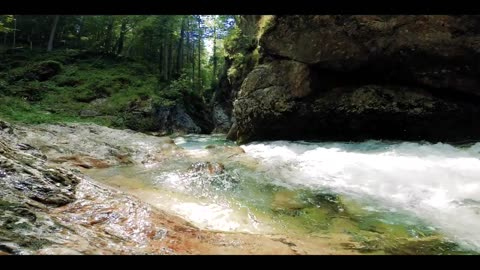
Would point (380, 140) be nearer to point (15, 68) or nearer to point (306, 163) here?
point (306, 163)

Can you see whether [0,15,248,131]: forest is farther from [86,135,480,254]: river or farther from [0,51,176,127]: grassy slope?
[86,135,480,254]: river

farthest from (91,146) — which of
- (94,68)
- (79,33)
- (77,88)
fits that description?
(79,33)

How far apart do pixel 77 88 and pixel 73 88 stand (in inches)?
10.0

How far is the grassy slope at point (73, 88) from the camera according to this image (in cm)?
1886

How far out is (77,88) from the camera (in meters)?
23.1

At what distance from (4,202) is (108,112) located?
18.9 meters

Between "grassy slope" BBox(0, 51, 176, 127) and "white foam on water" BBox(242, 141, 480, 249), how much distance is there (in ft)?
39.6

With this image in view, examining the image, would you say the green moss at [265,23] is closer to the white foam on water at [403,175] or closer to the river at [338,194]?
the white foam on water at [403,175]

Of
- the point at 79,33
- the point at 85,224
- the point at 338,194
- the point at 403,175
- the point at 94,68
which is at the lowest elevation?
the point at 338,194

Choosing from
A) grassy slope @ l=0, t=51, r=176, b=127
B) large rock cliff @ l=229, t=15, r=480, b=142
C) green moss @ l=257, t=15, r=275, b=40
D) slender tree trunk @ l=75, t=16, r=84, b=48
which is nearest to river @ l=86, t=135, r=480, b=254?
large rock cliff @ l=229, t=15, r=480, b=142

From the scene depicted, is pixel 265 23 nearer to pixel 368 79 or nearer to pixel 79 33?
pixel 368 79

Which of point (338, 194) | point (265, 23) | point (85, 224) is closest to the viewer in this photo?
point (85, 224)

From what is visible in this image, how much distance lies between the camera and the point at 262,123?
15.4 meters
